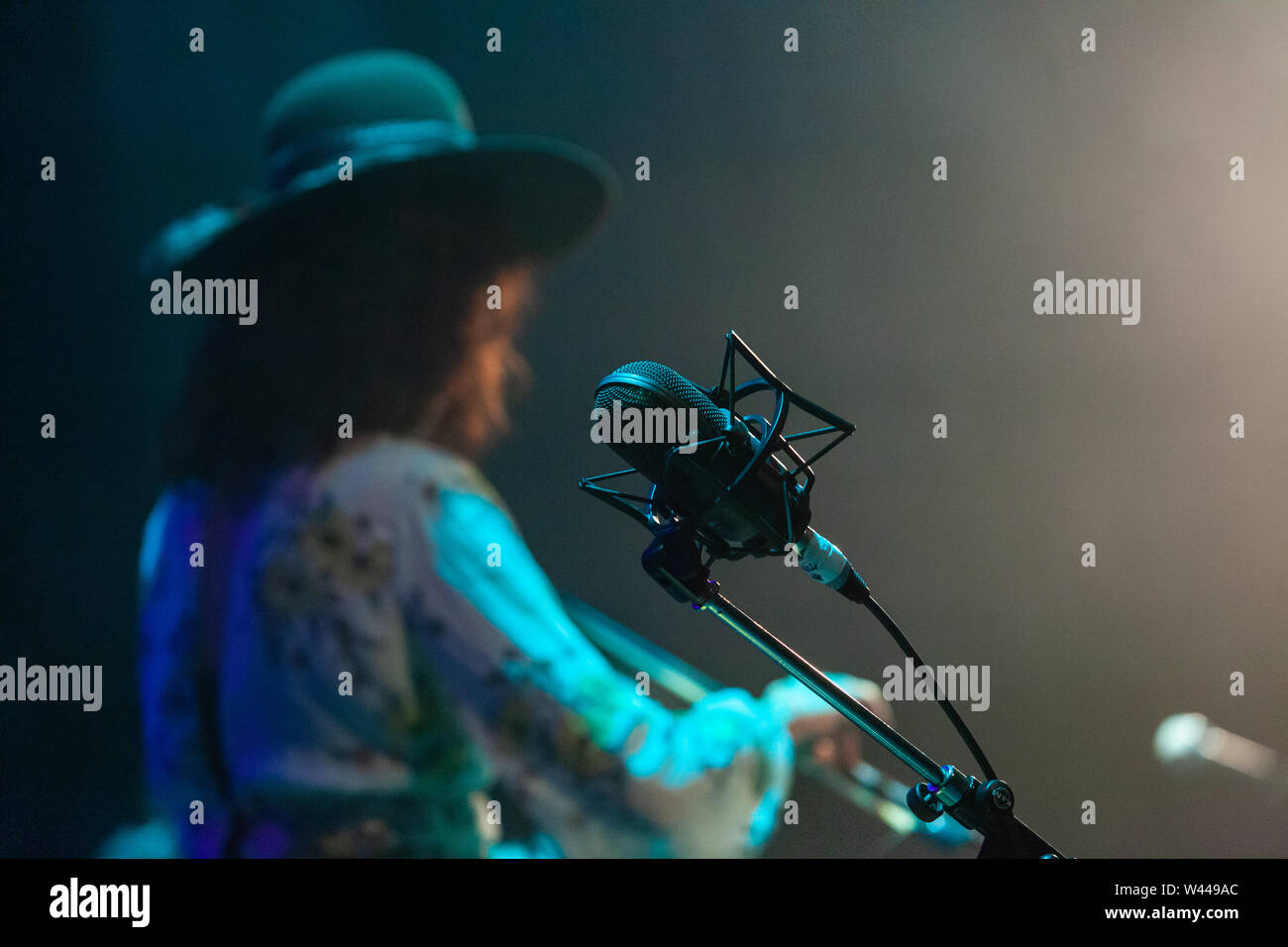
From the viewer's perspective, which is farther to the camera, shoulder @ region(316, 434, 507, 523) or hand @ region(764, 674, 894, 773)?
hand @ region(764, 674, 894, 773)

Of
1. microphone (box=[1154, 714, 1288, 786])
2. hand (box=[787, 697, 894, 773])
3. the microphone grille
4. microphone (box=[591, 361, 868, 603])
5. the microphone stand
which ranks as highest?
the microphone grille

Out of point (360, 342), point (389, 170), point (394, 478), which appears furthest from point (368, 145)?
point (394, 478)

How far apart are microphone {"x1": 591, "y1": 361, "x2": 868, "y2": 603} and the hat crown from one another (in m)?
1.38

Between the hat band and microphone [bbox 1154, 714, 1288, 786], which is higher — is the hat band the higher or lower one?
the higher one

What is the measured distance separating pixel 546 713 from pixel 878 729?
28.8 inches

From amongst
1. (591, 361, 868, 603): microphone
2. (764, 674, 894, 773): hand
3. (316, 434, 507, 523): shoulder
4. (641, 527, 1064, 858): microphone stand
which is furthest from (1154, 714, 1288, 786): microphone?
(591, 361, 868, 603): microphone

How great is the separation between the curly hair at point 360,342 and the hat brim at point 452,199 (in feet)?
0.06

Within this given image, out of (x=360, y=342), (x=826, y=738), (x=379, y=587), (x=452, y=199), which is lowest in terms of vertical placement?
(x=826, y=738)

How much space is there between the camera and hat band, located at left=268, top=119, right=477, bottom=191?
192 cm

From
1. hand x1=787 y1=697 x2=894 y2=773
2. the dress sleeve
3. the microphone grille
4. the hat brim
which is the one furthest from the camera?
the hat brim

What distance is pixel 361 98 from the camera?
6.75 ft

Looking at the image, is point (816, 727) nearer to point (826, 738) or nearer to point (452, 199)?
point (826, 738)

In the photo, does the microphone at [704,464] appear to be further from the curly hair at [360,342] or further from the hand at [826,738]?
the curly hair at [360,342]

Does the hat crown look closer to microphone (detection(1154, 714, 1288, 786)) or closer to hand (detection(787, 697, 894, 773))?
hand (detection(787, 697, 894, 773))
